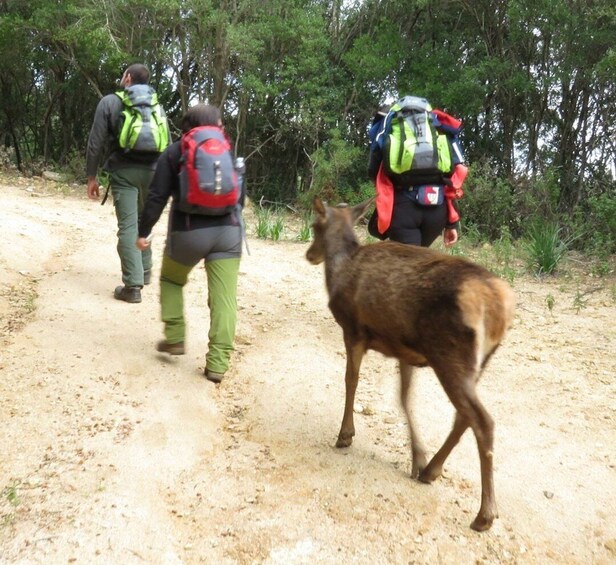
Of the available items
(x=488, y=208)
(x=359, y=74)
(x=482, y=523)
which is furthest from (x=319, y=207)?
(x=359, y=74)

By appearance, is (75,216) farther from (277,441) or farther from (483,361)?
(483,361)

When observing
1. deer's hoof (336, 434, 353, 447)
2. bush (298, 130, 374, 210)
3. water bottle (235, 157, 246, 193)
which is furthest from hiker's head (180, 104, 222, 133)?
bush (298, 130, 374, 210)

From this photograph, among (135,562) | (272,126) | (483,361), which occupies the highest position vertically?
(272,126)

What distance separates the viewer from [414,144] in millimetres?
5203

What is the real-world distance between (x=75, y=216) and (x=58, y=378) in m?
7.50

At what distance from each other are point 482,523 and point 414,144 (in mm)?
2786

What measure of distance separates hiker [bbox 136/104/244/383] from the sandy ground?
1.66 ft

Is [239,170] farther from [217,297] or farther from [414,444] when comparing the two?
[414,444]

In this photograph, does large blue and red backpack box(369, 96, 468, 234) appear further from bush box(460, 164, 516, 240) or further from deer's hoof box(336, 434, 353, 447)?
bush box(460, 164, 516, 240)

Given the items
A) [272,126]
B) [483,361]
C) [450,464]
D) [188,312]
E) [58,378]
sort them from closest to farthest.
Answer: [483,361] → [450,464] → [58,378] → [188,312] → [272,126]

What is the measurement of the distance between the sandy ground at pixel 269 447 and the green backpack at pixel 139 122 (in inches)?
64.3

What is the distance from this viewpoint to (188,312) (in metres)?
7.11

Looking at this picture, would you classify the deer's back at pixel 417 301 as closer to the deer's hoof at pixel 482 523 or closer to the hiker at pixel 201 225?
the deer's hoof at pixel 482 523

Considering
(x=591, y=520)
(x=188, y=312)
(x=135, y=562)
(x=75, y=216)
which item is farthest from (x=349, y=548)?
(x=75, y=216)
